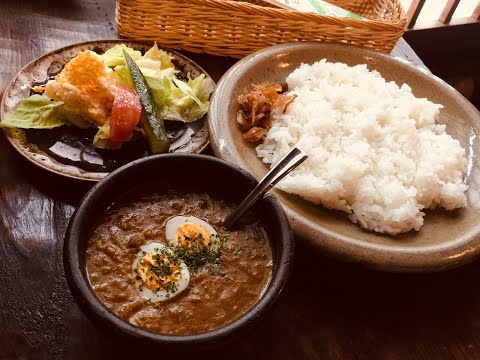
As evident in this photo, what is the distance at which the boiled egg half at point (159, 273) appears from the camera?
1223 mm

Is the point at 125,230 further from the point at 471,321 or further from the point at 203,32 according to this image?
the point at 203,32

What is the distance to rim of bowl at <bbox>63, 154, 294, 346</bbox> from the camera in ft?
3.32

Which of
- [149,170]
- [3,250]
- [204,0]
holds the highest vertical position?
[204,0]

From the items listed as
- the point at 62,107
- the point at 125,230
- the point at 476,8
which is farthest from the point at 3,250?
the point at 476,8

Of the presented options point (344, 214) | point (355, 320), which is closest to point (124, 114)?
point (344, 214)

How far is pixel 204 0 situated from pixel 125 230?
1198 mm

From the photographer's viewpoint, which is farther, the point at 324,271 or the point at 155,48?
the point at 155,48

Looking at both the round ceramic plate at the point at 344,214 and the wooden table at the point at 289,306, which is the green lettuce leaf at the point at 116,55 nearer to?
the round ceramic plate at the point at 344,214

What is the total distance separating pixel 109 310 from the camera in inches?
41.0

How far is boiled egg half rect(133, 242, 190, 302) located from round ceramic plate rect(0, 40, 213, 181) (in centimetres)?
39

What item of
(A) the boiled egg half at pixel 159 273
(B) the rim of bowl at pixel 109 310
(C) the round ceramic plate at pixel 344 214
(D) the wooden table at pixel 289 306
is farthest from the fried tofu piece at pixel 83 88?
(A) the boiled egg half at pixel 159 273

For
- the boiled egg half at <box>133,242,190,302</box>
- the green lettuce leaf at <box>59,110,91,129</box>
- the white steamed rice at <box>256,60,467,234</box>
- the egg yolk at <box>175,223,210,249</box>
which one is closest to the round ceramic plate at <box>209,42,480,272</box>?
the white steamed rice at <box>256,60,467,234</box>

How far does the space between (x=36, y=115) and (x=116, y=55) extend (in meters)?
0.47

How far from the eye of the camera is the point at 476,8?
165 inches
